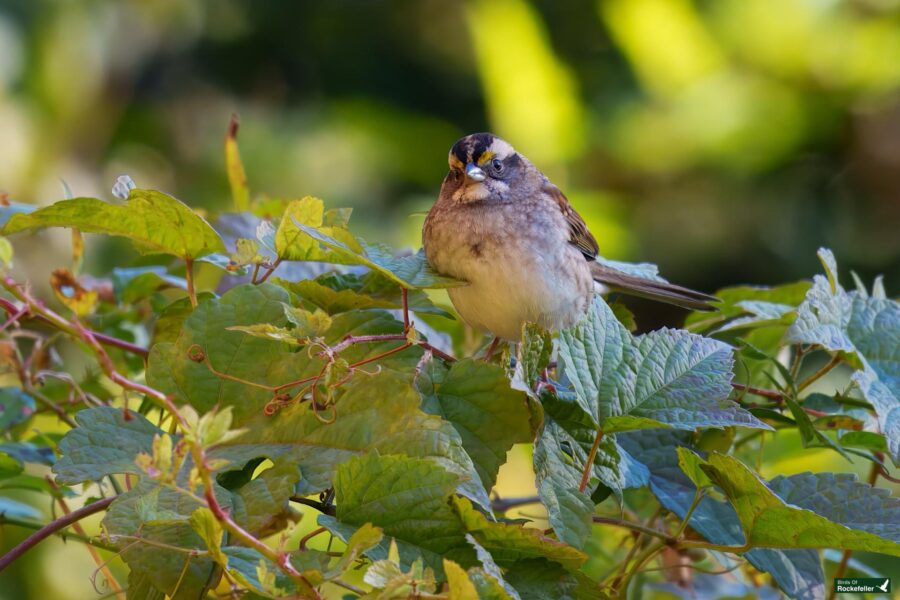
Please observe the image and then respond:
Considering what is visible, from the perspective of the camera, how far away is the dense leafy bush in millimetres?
712

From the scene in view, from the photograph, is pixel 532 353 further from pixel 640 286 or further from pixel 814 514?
pixel 640 286

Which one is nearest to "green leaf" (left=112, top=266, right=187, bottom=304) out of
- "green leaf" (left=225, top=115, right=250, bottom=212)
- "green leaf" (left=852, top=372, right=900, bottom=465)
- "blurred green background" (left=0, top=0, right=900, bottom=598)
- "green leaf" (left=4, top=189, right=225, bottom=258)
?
"green leaf" (left=225, top=115, right=250, bottom=212)

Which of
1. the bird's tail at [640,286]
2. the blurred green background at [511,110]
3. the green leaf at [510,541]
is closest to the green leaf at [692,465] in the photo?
the green leaf at [510,541]

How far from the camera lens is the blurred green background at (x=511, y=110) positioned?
4.34 m

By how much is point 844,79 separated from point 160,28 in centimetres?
324

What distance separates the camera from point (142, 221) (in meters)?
0.90

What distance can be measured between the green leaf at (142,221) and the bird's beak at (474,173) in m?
0.82

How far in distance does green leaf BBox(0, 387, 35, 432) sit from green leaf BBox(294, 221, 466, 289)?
0.41m

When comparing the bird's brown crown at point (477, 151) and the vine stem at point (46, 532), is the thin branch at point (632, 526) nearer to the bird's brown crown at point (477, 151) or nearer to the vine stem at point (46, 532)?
the vine stem at point (46, 532)

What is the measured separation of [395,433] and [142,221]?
0.31 meters

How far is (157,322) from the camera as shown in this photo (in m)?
1.03

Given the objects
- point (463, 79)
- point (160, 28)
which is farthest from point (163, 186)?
point (463, 79)

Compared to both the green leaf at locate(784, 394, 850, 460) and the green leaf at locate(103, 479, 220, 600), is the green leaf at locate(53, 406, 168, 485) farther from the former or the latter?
the green leaf at locate(784, 394, 850, 460)

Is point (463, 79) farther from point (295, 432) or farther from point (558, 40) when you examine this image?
point (295, 432)
